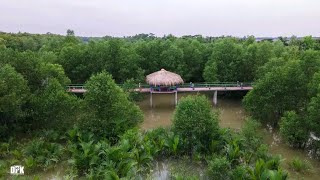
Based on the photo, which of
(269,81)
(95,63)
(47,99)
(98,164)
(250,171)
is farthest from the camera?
(95,63)

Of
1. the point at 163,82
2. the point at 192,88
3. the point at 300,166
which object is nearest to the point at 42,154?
the point at 300,166

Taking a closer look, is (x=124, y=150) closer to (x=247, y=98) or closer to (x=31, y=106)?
(x=31, y=106)

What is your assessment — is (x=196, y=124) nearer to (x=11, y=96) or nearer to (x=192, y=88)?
(x=11, y=96)

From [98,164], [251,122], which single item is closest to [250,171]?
[251,122]

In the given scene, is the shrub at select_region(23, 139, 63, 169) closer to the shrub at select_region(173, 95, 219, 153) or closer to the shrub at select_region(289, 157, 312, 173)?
the shrub at select_region(173, 95, 219, 153)

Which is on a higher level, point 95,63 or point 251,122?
point 95,63

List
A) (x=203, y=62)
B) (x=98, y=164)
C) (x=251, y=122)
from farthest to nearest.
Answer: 1. (x=203, y=62)
2. (x=251, y=122)
3. (x=98, y=164)
